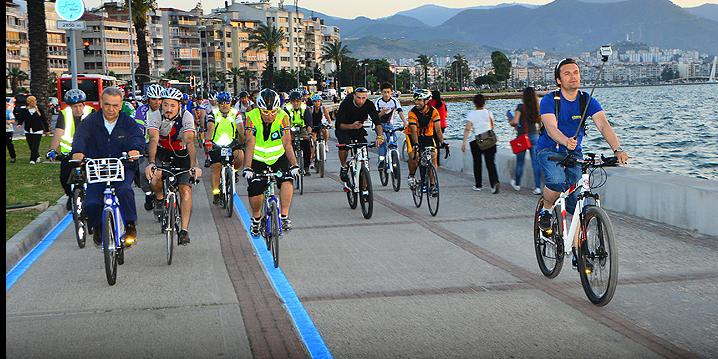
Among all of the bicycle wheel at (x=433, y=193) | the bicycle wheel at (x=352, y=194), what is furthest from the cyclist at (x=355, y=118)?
the bicycle wheel at (x=433, y=193)

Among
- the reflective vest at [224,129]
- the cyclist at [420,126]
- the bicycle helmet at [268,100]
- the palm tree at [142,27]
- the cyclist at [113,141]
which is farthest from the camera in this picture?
the palm tree at [142,27]

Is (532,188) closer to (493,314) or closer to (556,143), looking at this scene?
(556,143)

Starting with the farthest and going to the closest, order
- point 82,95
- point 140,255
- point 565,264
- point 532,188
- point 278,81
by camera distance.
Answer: point 278,81
point 532,188
point 82,95
point 140,255
point 565,264

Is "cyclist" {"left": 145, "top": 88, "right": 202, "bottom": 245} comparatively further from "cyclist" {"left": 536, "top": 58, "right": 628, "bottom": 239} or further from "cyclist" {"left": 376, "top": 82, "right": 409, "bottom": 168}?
"cyclist" {"left": 376, "top": 82, "right": 409, "bottom": 168}

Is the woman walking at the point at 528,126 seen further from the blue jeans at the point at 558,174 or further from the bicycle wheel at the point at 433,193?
the blue jeans at the point at 558,174

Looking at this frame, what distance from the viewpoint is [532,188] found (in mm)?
16438

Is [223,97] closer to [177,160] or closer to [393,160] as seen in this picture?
[393,160]

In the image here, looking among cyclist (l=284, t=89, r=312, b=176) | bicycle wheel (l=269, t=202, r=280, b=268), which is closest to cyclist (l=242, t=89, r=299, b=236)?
bicycle wheel (l=269, t=202, r=280, b=268)

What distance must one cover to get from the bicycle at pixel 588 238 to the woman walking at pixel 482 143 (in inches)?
308

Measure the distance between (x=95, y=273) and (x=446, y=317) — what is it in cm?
392

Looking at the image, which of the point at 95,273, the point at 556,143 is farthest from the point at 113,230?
the point at 556,143

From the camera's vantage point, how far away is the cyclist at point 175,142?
34.2ft

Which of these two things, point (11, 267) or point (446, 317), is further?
point (11, 267)

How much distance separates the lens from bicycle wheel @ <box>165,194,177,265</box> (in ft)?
30.8
